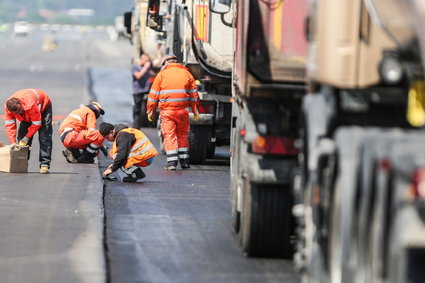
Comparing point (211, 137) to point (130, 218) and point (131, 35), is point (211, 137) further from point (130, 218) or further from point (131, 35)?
point (131, 35)

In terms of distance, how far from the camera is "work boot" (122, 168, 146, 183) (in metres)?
16.5

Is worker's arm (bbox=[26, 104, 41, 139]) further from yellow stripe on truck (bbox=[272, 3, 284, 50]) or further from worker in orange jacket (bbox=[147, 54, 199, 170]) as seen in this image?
yellow stripe on truck (bbox=[272, 3, 284, 50])

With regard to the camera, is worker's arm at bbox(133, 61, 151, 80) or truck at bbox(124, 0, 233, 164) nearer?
truck at bbox(124, 0, 233, 164)

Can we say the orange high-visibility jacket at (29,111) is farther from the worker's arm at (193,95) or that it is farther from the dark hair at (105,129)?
the worker's arm at (193,95)

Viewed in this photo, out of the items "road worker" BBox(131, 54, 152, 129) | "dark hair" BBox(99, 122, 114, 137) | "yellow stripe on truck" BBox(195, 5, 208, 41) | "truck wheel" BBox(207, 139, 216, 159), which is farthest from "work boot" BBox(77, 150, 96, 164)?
"road worker" BBox(131, 54, 152, 129)

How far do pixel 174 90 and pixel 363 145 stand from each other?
11062 mm

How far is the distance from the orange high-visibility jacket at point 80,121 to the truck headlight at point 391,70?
1055 centimetres

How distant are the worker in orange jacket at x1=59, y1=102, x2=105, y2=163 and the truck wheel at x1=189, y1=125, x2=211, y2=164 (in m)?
1.45

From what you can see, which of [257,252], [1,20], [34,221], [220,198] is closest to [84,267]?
[257,252]

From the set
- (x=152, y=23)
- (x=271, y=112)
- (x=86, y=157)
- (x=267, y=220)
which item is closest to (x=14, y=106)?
(x=86, y=157)

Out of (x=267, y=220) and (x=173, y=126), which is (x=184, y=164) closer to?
(x=173, y=126)

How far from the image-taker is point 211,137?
18.9 m

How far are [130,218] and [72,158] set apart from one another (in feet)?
17.8

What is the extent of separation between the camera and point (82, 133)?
17812 millimetres
